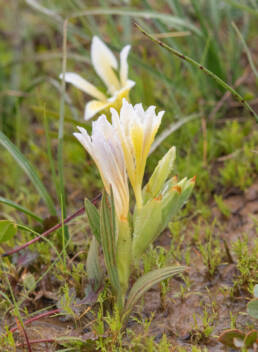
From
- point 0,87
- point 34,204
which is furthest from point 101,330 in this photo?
point 0,87

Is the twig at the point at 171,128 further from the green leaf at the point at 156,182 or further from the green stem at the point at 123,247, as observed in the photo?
the green stem at the point at 123,247

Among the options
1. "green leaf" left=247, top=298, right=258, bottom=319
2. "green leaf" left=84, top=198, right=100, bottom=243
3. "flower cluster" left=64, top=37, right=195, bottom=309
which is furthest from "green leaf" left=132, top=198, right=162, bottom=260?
"green leaf" left=247, top=298, right=258, bottom=319

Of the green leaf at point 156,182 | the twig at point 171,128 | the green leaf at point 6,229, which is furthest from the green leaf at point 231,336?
the twig at point 171,128

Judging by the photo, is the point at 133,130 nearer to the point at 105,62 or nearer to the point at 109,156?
the point at 109,156

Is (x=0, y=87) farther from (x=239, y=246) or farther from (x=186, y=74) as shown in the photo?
(x=239, y=246)

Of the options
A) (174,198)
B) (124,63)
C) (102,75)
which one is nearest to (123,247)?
(174,198)
